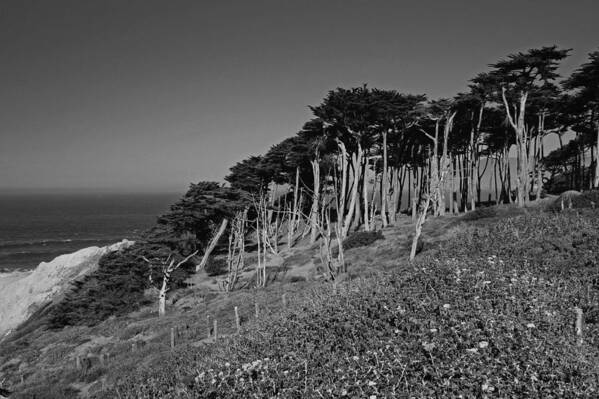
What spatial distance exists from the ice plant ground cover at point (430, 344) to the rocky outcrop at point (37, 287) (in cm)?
3267

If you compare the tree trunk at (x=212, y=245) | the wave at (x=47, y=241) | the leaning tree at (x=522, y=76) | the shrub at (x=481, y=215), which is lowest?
the wave at (x=47, y=241)

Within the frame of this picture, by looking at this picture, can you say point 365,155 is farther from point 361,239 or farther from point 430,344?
point 430,344

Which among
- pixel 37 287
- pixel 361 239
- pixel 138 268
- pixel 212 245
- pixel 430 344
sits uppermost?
pixel 430 344

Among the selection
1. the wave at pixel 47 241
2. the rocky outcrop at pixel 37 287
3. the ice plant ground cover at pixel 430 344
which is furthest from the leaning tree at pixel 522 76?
the wave at pixel 47 241

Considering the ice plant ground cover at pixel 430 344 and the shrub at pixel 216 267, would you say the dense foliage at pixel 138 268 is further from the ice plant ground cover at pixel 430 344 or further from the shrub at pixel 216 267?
the ice plant ground cover at pixel 430 344

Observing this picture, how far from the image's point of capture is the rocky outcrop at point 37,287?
3488 cm

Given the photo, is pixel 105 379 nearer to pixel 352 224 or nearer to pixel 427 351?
pixel 427 351

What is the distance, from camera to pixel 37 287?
1484 inches

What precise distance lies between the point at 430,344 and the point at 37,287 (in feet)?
142

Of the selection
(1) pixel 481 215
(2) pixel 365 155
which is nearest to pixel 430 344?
(1) pixel 481 215

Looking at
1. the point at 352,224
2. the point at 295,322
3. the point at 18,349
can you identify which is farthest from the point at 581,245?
the point at 18,349

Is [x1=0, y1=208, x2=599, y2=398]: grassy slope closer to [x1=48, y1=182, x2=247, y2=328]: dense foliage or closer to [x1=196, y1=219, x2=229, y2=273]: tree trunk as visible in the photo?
[x1=48, y1=182, x2=247, y2=328]: dense foliage

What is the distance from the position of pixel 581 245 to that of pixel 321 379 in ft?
31.9

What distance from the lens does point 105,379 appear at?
1344cm
